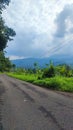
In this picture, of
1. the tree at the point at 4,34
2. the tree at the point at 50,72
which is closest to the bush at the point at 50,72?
the tree at the point at 50,72

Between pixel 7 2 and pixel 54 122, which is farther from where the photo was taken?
pixel 7 2

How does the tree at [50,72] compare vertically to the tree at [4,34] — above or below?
below

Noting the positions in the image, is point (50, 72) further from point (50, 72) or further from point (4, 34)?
point (4, 34)

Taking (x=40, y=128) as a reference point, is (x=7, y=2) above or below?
above

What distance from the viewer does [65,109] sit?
41.5 ft

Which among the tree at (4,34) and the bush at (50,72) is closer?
the tree at (4,34)

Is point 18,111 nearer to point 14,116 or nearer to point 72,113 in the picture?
point 14,116

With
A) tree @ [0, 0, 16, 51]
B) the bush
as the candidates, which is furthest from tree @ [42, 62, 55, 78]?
tree @ [0, 0, 16, 51]

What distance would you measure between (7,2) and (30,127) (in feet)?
68.5

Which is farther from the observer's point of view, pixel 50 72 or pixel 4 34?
pixel 50 72

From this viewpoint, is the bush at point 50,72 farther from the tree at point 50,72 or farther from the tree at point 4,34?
the tree at point 4,34

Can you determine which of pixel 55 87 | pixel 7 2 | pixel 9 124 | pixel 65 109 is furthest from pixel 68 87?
pixel 9 124

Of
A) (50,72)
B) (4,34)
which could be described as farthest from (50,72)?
(4,34)

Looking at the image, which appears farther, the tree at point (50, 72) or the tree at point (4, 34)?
the tree at point (50, 72)
